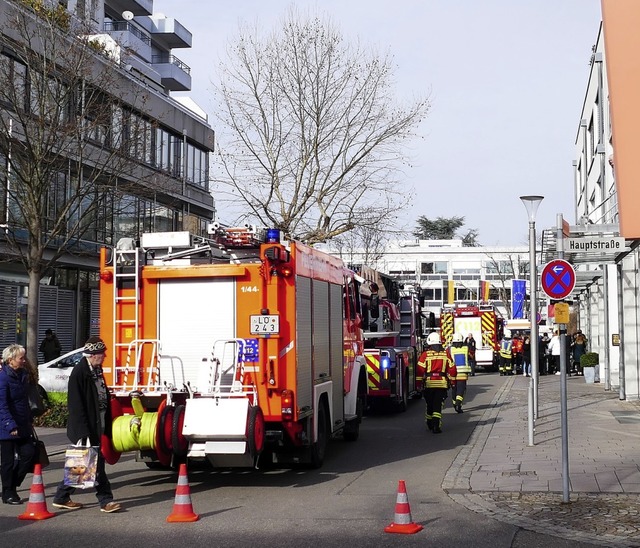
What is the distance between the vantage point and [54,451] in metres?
14.9

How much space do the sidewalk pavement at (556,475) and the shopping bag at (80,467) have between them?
13.2 ft

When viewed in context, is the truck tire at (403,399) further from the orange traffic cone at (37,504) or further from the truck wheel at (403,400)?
the orange traffic cone at (37,504)

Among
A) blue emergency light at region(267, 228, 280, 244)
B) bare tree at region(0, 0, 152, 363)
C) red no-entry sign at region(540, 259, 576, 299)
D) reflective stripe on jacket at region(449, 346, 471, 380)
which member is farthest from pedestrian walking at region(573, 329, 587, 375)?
blue emergency light at region(267, 228, 280, 244)

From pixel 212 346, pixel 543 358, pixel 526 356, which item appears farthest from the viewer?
pixel 543 358

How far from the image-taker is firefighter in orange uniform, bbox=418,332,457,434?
17.5m

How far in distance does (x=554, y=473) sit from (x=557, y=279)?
2544mm

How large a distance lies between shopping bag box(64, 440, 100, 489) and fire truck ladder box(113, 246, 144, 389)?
2.00 m

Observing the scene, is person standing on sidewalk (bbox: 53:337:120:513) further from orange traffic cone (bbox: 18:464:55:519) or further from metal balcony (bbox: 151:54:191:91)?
metal balcony (bbox: 151:54:191:91)

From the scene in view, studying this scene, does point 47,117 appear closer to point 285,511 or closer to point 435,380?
point 435,380

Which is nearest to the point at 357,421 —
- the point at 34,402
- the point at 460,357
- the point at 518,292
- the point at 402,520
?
the point at 34,402

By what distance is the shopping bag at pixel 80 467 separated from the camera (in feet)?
32.2

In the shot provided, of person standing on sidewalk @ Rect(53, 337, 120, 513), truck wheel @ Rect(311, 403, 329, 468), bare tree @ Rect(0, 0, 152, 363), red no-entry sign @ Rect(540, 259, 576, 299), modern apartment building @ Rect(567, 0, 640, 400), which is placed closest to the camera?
person standing on sidewalk @ Rect(53, 337, 120, 513)

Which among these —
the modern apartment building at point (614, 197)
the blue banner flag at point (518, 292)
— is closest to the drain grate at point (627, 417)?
the modern apartment building at point (614, 197)

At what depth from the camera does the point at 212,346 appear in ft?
38.5
